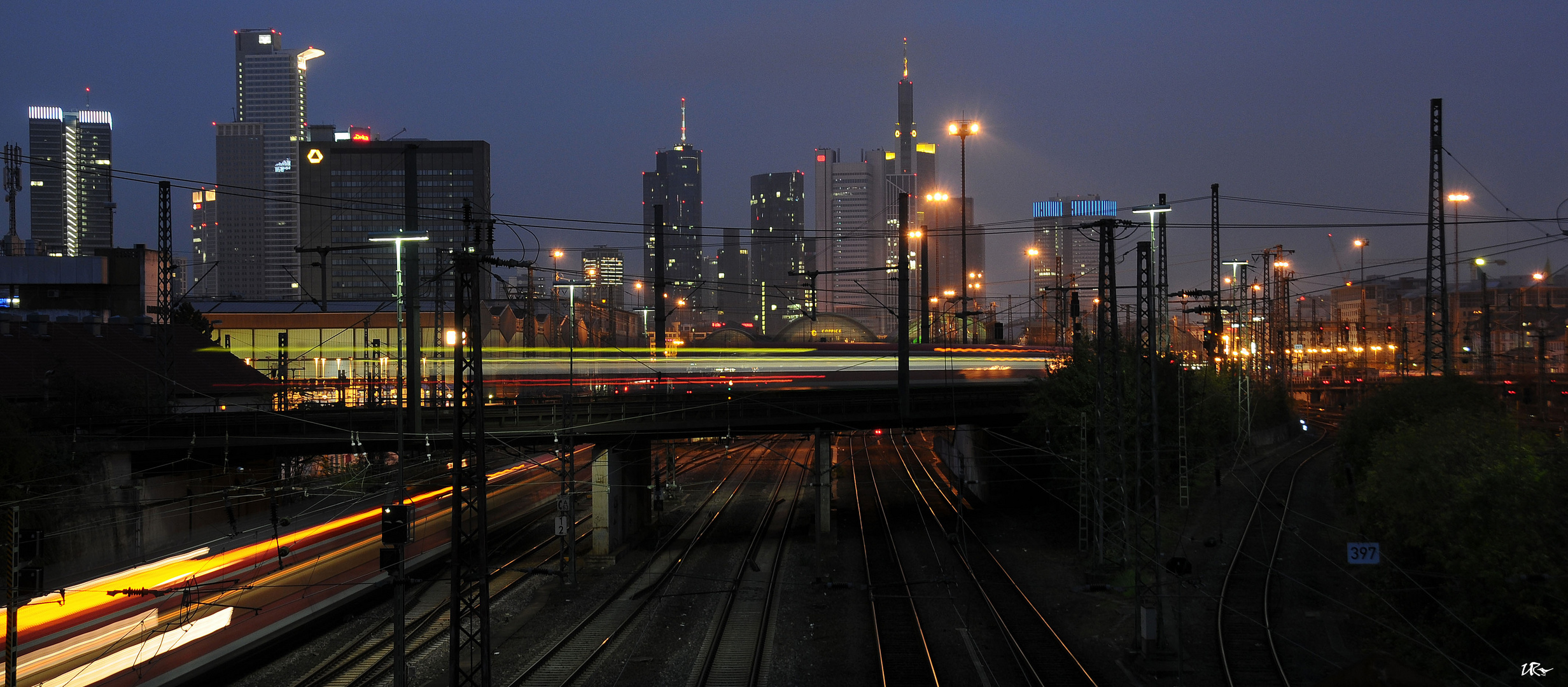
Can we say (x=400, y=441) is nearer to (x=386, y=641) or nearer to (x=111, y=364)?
(x=386, y=641)

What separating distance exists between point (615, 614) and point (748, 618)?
3040 millimetres

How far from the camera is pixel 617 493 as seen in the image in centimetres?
2762

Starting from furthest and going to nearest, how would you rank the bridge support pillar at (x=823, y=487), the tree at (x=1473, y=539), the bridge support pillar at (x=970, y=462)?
the bridge support pillar at (x=970, y=462) → the bridge support pillar at (x=823, y=487) → the tree at (x=1473, y=539)

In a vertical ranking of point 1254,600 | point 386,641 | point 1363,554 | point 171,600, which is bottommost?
point 386,641

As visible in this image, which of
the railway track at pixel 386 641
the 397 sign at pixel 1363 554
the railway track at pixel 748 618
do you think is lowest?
the railway track at pixel 748 618

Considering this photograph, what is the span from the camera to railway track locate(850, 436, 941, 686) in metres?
Answer: 17.1

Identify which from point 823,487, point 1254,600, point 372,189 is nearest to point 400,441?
point 823,487

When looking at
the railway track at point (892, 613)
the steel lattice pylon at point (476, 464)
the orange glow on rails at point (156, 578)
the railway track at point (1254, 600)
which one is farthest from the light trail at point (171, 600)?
the railway track at point (1254, 600)

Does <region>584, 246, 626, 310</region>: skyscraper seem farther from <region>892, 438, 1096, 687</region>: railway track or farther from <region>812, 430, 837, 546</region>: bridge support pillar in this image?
<region>892, 438, 1096, 687</region>: railway track

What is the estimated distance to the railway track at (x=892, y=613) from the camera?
56.0 feet

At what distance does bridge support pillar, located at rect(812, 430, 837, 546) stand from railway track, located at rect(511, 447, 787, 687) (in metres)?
3.90

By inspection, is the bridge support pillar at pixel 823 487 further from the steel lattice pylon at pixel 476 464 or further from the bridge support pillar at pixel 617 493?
the steel lattice pylon at pixel 476 464

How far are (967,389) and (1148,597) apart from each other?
53.4 ft

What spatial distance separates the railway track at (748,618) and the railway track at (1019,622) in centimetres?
488
